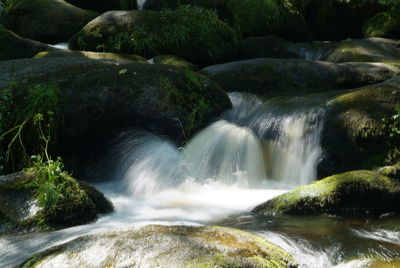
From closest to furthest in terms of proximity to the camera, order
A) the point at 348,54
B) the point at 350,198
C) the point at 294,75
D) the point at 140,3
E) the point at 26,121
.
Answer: the point at 350,198, the point at 26,121, the point at 294,75, the point at 348,54, the point at 140,3

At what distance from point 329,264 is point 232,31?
8.95m

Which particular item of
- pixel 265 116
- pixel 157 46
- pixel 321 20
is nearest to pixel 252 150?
pixel 265 116

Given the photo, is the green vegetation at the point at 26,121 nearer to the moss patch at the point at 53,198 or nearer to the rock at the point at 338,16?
the moss patch at the point at 53,198

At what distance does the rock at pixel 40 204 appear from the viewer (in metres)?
4.58

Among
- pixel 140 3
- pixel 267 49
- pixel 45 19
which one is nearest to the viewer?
pixel 267 49

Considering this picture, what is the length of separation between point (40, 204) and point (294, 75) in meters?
6.00

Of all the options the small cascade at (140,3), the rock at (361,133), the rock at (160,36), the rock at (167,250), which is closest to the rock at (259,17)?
the small cascade at (140,3)

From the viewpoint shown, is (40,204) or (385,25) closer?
(40,204)

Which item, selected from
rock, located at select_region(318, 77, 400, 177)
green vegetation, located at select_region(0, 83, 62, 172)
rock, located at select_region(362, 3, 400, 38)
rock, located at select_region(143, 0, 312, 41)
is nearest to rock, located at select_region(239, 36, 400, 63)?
rock, located at select_region(362, 3, 400, 38)

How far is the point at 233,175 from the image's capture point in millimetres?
6391

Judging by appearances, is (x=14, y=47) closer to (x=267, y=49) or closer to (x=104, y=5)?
(x=104, y=5)

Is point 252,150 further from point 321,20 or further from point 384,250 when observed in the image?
point 321,20

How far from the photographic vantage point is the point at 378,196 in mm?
4992

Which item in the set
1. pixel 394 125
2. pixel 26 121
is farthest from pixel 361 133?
pixel 26 121
